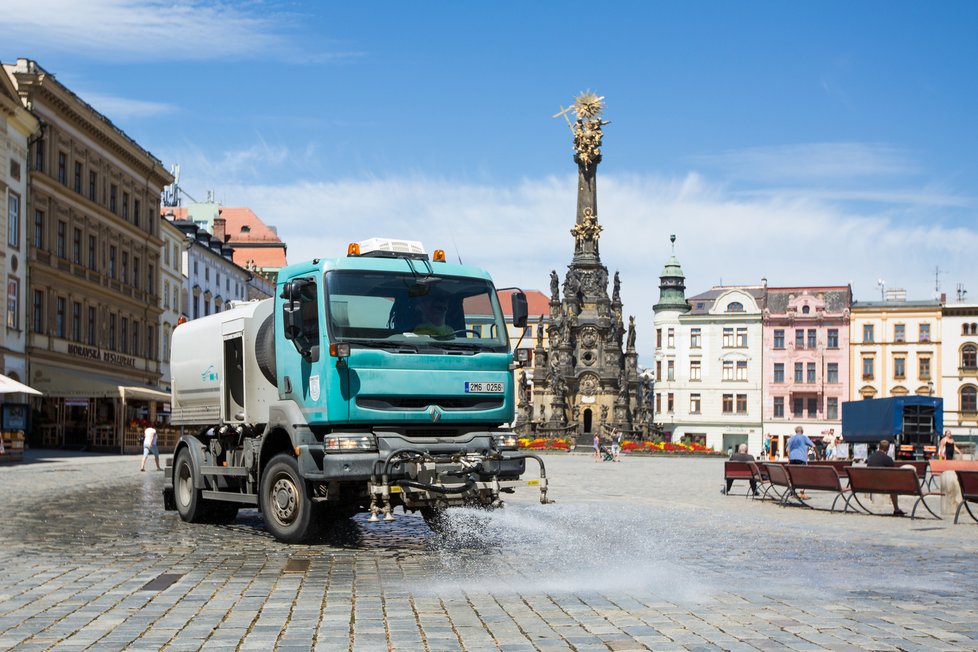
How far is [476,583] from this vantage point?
10297 millimetres

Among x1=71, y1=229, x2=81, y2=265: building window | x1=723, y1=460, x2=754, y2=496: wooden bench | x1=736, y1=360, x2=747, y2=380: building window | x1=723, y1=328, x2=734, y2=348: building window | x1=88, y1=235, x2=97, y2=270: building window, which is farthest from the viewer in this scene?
x1=723, y1=328, x2=734, y2=348: building window

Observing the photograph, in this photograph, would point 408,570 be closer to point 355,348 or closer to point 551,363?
point 355,348

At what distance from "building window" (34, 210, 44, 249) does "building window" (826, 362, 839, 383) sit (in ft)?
211

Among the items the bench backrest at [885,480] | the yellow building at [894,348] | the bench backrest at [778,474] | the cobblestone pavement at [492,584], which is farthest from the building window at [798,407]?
the cobblestone pavement at [492,584]

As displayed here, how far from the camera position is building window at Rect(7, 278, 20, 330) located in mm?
46281

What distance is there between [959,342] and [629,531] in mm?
83860

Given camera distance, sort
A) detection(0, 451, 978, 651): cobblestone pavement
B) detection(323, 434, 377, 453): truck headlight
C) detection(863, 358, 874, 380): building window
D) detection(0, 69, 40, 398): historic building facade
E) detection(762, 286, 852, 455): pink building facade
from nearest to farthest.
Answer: detection(0, 451, 978, 651): cobblestone pavement → detection(323, 434, 377, 453): truck headlight → detection(0, 69, 40, 398): historic building facade → detection(863, 358, 874, 380): building window → detection(762, 286, 852, 455): pink building facade

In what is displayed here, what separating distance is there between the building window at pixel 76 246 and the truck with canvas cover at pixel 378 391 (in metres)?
42.2

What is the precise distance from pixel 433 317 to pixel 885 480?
9556 mm

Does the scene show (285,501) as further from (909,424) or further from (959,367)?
(959,367)

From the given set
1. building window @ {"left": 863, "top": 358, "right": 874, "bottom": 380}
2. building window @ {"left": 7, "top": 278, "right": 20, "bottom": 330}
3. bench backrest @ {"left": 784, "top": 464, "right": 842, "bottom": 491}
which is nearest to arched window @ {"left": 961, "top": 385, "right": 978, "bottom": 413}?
building window @ {"left": 863, "top": 358, "right": 874, "bottom": 380}

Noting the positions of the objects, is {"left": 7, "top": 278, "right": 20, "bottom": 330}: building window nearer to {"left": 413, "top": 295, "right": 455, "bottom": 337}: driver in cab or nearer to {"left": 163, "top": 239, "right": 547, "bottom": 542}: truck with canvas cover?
{"left": 163, "top": 239, "right": 547, "bottom": 542}: truck with canvas cover

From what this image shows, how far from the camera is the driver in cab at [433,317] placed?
13.3 meters

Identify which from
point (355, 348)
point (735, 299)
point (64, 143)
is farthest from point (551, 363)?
point (355, 348)
